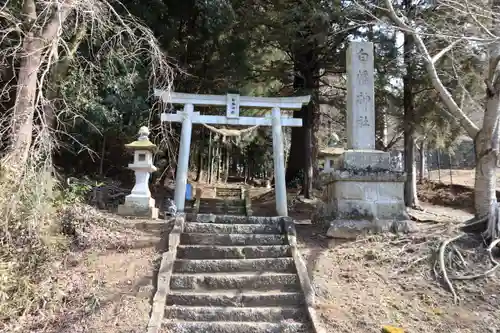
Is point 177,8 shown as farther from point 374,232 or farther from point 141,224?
point 374,232

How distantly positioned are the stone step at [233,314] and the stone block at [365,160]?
3.45 m

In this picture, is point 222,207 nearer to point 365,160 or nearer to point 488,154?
point 365,160

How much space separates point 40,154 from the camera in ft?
18.3

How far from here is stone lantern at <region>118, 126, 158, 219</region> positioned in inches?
380

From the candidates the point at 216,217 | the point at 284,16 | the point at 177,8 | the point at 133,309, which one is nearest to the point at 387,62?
the point at 284,16

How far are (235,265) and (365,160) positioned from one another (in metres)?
3.40

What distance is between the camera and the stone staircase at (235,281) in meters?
5.41

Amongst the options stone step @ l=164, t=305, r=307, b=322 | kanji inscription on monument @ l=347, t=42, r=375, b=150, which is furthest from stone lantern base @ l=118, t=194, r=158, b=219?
kanji inscription on monument @ l=347, t=42, r=375, b=150

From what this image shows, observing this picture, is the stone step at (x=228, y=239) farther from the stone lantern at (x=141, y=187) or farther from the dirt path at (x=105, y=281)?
the stone lantern at (x=141, y=187)

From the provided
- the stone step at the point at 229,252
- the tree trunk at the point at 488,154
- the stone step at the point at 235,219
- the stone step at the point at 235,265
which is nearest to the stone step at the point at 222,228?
the stone step at the point at 235,219

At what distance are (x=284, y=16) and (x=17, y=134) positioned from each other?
8.66 meters

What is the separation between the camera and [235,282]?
619 centimetres

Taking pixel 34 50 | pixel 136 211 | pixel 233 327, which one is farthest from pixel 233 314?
pixel 136 211

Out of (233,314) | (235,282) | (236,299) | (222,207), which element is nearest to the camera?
(233,314)
